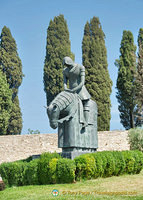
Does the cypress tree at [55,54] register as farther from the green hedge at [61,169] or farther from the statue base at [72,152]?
the green hedge at [61,169]

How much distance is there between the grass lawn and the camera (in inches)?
287

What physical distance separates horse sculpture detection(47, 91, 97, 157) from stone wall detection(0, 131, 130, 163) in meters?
9.01

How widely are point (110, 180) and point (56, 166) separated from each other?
65.5 inches

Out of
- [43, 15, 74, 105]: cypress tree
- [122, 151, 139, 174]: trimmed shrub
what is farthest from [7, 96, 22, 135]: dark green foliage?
[122, 151, 139, 174]: trimmed shrub

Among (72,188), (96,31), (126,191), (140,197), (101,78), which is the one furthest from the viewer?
(96,31)

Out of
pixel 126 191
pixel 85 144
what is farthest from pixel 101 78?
pixel 126 191

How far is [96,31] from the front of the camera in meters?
26.8

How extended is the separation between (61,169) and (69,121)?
1.83m

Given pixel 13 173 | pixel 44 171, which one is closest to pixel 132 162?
pixel 44 171

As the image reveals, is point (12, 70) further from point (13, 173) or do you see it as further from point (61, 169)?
point (61, 169)

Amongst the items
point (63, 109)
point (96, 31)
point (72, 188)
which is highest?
point (96, 31)

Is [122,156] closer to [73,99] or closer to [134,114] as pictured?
[73,99]

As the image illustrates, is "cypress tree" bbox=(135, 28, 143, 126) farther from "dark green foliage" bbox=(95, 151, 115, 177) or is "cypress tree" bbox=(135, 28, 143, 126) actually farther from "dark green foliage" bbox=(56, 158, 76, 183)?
"dark green foliage" bbox=(56, 158, 76, 183)

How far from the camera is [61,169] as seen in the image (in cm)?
948
